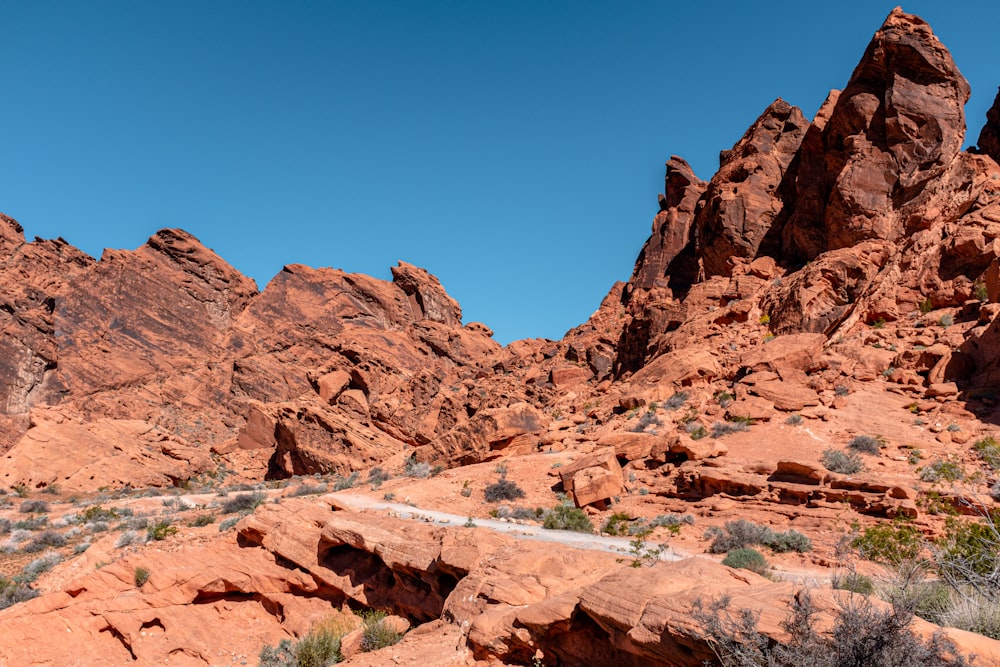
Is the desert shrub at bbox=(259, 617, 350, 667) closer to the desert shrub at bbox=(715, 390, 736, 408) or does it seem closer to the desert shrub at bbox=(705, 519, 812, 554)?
the desert shrub at bbox=(705, 519, 812, 554)

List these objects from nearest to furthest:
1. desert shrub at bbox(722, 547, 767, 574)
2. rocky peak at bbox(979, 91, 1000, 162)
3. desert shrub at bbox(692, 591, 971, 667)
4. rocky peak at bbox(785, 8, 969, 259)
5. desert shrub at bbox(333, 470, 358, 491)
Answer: desert shrub at bbox(692, 591, 971, 667) < desert shrub at bbox(722, 547, 767, 574) < desert shrub at bbox(333, 470, 358, 491) < rocky peak at bbox(785, 8, 969, 259) < rocky peak at bbox(979, 91, 1000, 162)

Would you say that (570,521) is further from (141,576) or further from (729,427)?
(141,576)

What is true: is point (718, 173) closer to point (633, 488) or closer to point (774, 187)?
point (774, 187)

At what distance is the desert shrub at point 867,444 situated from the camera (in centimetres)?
1462

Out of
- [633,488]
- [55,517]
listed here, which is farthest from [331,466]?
[633,488]

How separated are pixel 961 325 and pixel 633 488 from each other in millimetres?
12677

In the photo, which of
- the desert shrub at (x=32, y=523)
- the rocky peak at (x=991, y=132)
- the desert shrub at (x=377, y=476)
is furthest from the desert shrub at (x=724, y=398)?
the rocky peak at (x=991, y=132)

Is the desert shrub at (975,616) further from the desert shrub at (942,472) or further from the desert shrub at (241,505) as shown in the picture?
the desert shrub at (241,505)

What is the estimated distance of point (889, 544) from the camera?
9.66 meters

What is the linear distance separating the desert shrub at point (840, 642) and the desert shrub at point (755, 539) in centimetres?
654

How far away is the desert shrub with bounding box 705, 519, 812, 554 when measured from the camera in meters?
10.8

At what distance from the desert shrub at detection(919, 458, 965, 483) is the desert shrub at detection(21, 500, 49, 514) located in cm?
2785

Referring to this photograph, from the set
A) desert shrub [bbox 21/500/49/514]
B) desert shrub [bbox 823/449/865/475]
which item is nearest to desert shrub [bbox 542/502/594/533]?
desert shrub [bbox 823/449/865/475]

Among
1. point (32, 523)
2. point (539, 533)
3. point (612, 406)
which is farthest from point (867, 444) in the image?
point (32, 523)
